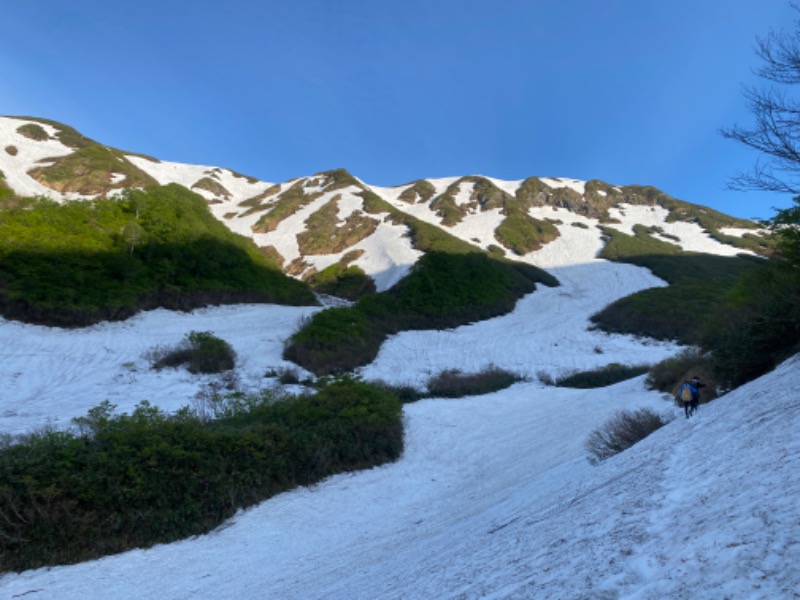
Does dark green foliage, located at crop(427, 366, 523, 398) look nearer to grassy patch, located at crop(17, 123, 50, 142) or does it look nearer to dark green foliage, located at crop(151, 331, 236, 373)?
dark green foliage, located at crop(151, 331, 236, 373)

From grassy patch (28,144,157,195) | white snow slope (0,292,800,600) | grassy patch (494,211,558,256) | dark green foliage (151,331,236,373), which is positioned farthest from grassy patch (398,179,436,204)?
white snow slope (0,292,800,600)

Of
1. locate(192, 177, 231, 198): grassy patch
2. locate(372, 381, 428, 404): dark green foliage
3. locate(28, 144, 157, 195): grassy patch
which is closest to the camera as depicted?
locate(372, 381, 428, 404): dark green foliage

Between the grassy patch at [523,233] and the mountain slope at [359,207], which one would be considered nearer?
the mountain slope at [359,207]

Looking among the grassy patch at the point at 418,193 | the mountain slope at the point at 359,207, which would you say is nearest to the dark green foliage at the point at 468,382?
the mountain slope at the point at 359,207

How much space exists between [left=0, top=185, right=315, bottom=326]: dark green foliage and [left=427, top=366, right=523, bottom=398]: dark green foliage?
14225 millimetres

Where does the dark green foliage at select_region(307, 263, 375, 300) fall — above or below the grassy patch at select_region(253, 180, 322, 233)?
below

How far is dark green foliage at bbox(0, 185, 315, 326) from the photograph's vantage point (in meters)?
16.5

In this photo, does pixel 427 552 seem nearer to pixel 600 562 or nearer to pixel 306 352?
pixel 600 562

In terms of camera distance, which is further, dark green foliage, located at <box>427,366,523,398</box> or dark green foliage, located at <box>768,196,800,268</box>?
dark green foliage, located at <box>427,366,523,398</box>

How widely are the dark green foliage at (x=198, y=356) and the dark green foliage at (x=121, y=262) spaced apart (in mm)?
4858

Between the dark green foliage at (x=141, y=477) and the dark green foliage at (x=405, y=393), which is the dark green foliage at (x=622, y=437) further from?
the dark green foliage at (x=405, y=393)

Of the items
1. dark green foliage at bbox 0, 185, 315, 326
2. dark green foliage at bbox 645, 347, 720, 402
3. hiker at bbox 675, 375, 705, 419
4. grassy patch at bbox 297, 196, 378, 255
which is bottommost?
dark green foliage at bbox 645, 347, 720, 402

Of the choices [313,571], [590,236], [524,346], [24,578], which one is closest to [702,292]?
[524,346]

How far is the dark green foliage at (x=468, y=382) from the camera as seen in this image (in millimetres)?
15796
